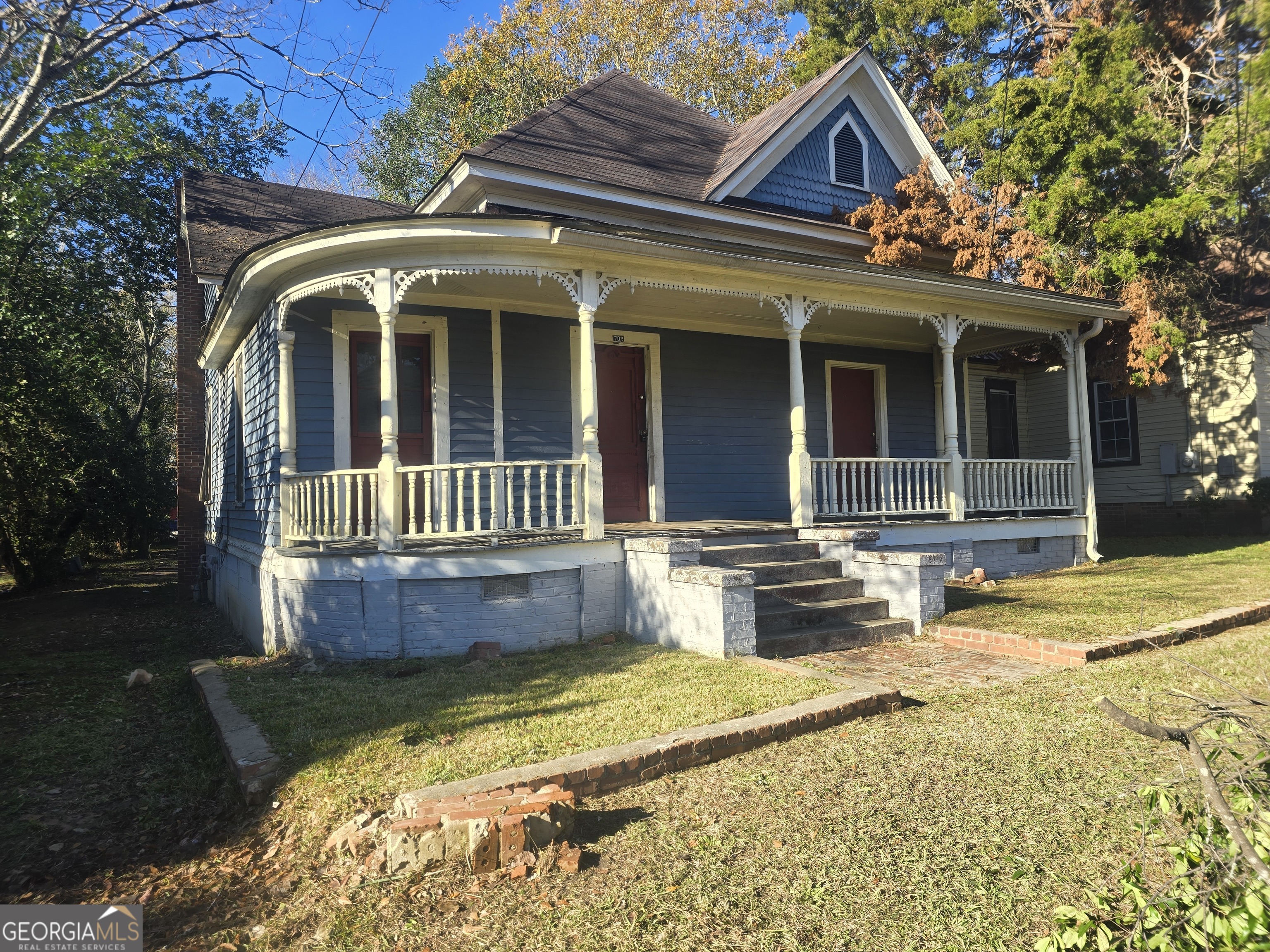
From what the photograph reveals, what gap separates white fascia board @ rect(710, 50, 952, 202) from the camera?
11711 millimetres

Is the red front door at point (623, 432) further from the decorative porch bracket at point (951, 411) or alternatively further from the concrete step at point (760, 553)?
the decorative porch bracket at point (951, 411)

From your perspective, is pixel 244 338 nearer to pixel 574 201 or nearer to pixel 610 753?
pixel 574 201

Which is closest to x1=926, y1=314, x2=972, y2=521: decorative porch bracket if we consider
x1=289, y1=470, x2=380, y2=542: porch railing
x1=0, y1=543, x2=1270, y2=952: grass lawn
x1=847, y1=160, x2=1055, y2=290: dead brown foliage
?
x1=847, y1=160, x2=1055, y2=290: dead brown foliage

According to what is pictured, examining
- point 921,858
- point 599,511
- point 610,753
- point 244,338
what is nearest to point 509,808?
point 610,753

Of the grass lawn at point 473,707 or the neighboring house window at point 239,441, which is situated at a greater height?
the neighboring house window at point 239,441

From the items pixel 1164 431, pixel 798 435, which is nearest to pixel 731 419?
pixel 798 435

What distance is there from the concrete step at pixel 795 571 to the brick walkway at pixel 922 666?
1.04 metres

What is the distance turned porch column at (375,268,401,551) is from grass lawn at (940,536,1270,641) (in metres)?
5.17

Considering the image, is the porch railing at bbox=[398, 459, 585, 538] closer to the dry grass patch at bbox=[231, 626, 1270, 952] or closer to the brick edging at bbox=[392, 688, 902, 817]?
the brick edging at bbox=[392, 688, 902, 817]

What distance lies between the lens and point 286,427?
26.0ft

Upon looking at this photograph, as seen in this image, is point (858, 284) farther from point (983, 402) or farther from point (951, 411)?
point (983, 402)

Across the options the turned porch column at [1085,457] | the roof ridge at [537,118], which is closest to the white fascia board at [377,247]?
the roof ridge at [537,118]

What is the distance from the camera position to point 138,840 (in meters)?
3.85

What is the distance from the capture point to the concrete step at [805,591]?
7211 millimetres
